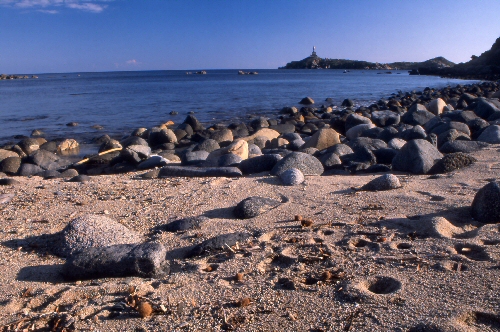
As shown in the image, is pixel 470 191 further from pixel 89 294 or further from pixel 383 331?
pixel 89 294

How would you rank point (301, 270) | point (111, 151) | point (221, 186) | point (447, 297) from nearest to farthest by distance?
point (447, 297), point (301, 270), point (221, 186), point (111, 151)

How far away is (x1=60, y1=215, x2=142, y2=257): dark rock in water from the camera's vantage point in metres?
2.98

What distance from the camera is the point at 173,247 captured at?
3076 mm

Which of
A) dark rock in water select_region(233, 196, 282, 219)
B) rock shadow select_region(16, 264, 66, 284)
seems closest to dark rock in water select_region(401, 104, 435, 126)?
dark rock in water select_region(233, 196, 282, 219)

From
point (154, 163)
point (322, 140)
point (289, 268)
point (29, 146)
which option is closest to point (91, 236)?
point (289, 268)

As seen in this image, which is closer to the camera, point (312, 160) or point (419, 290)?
point (419, 290)

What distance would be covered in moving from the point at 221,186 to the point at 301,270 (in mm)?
2193

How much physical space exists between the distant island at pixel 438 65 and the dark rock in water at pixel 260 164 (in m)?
39.4

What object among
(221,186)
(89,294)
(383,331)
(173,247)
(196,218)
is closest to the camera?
(383,331)

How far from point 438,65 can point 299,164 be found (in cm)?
8901

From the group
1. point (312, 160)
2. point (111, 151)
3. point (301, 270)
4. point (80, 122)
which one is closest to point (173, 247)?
point (301, 270)

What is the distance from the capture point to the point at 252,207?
12.0 ft

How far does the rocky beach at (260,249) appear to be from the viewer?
210 cm

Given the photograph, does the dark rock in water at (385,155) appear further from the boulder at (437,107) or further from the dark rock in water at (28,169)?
the boulder at (437,107)
